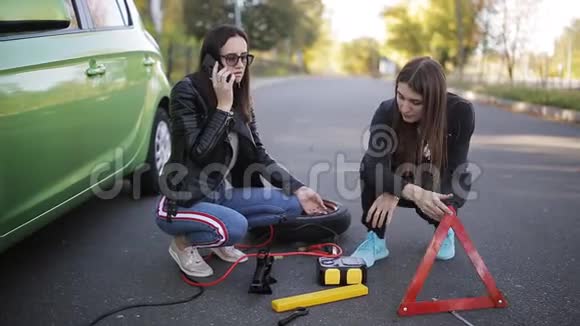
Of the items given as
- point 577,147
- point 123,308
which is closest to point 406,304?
point 123,308

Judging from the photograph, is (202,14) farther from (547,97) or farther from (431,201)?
(431,201)

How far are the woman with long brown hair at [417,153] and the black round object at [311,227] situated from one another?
0.25m

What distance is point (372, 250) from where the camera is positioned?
10.3 ft

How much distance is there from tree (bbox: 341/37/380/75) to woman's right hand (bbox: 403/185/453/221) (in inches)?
3232

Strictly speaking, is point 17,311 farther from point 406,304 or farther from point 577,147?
point 577,147

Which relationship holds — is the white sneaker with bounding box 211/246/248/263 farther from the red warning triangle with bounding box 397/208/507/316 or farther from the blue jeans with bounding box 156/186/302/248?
the red warning triangle with bounding box 397/208/507/316

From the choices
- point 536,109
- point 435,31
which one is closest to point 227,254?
point 536,109

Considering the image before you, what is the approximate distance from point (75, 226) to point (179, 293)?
1421mm

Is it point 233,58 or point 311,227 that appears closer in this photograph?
point 233,58

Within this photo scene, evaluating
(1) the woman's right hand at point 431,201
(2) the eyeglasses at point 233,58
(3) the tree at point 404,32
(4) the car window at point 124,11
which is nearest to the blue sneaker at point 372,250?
(1) the woman's right hand at point 431,201

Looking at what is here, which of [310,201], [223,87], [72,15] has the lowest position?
[310,201]

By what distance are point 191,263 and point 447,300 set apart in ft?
4.24

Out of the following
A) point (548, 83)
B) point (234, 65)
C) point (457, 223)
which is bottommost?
point (548, 83)

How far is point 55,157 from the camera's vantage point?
A: 268 centimetres
